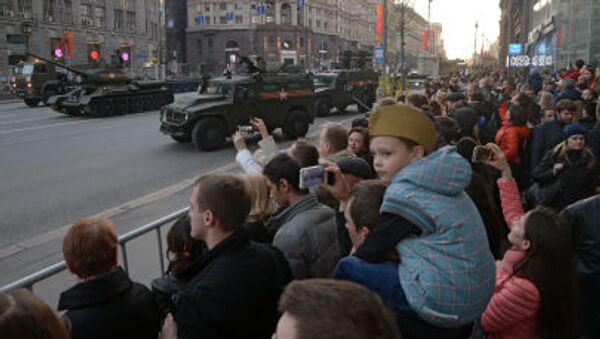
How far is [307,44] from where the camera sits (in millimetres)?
103188

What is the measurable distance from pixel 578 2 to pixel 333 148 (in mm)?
25001

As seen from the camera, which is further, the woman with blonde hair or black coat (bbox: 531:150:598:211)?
black coat (bbox: 531:150:598:211)

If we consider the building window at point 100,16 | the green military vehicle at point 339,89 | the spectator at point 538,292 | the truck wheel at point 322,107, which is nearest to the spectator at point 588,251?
the spectator at point 538,292

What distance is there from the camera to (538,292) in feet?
10.0

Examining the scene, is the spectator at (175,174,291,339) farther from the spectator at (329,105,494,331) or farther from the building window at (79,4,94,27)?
the building window at (79,4,94,27)

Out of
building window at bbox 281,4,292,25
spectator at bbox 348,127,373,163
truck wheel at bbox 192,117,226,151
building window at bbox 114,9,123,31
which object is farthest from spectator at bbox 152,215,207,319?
building window at bbox 281,4,292,25

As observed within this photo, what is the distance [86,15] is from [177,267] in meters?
60.6

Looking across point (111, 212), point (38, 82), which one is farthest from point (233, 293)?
point (38, 82)

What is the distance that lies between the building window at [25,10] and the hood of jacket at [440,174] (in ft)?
177

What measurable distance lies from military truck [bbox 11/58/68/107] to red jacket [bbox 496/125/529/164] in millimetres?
27109

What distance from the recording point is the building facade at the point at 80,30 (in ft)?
157

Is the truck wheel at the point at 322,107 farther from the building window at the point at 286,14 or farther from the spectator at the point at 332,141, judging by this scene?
the building window at the point at 286,14

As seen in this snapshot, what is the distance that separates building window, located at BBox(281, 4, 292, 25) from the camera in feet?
331

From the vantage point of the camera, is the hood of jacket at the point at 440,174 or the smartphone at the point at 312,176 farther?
the smartphone at the point at 312,176
